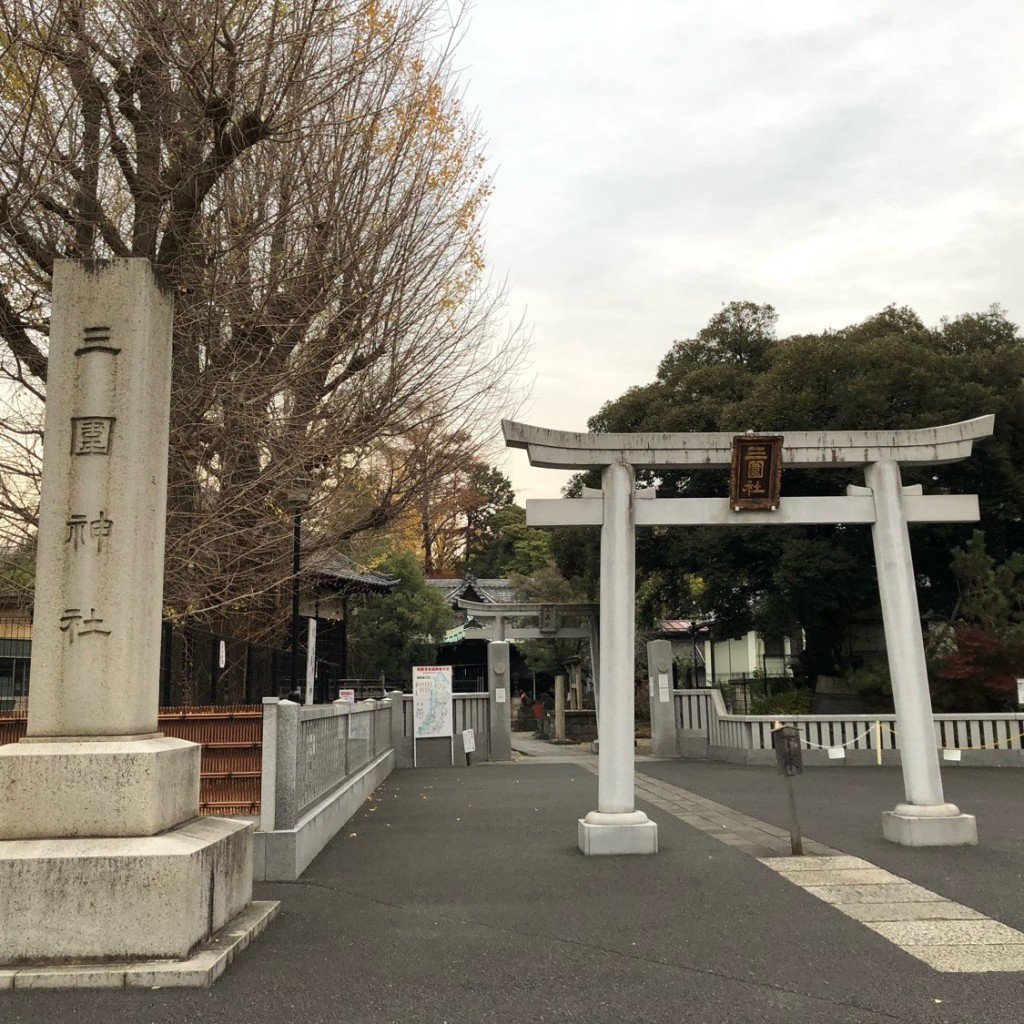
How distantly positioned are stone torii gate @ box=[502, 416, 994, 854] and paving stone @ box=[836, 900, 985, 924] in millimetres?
2389

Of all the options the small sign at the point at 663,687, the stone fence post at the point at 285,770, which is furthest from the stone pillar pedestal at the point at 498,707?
the stone fence post at the point at 285,770

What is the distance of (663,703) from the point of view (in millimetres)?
20875

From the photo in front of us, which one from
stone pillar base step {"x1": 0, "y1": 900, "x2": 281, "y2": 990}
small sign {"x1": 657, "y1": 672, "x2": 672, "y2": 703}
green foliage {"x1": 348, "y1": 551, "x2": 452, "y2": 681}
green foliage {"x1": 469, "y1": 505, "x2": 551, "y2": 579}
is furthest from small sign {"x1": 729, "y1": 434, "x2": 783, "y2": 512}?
green foliage {"x1": 469, "y1": 505, "x2": 551, "y2": 579}

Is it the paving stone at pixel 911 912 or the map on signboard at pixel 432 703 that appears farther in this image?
the map on signboard at pixel 432 703

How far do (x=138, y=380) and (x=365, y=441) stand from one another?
7.29 m

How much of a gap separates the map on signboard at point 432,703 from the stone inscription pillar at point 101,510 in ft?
45.6

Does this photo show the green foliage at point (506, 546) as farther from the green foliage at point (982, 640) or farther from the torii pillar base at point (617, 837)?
the torii pillar base at point (617, 837)

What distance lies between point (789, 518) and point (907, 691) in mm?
2128

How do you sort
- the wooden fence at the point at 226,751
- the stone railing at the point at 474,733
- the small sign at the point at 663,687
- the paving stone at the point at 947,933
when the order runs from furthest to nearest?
the small sign at the point at 663,687, the stone railing at the point at 474,733, the wooden fence at the point at 226,751, the paving stone at the point at 947,933

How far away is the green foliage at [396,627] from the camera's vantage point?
3023cm

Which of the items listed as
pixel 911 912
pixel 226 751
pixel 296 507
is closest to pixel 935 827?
pixel 911 912

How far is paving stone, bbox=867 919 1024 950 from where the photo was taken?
5828mm

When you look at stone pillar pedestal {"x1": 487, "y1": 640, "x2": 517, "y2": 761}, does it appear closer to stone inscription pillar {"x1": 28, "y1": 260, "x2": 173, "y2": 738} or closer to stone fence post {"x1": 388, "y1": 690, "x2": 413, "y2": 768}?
stone fence post {"x1": 388, "y1": 690, "x2": 413, "y2": 768}

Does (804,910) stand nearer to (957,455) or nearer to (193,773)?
(193,773)
